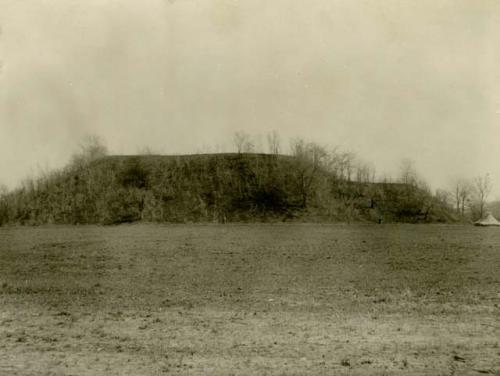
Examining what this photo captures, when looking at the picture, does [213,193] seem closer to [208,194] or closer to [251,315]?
[208,194]

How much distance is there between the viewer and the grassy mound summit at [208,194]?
180 ft

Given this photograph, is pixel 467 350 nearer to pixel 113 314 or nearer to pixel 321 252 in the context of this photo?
pixel 113 314

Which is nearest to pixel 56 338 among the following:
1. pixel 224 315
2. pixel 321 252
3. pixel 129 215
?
pixel 224 315

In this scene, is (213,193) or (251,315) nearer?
(251,315)

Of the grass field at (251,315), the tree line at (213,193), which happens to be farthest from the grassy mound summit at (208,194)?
the grass field at (251,315)

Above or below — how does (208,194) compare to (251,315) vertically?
above

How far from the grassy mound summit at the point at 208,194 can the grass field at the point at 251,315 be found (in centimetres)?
3584

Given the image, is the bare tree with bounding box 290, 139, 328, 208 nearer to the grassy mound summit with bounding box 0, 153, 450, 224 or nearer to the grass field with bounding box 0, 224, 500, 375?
the grassy mound summit with bounding box 0, 153, 450, 224

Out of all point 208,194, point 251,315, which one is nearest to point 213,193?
point 208,194

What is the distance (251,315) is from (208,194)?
169ft

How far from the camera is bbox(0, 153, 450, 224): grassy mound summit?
5481 cm

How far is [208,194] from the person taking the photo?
60.3 metres

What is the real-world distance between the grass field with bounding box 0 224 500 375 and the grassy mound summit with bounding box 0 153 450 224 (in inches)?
1411

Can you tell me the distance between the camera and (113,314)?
944 cm
